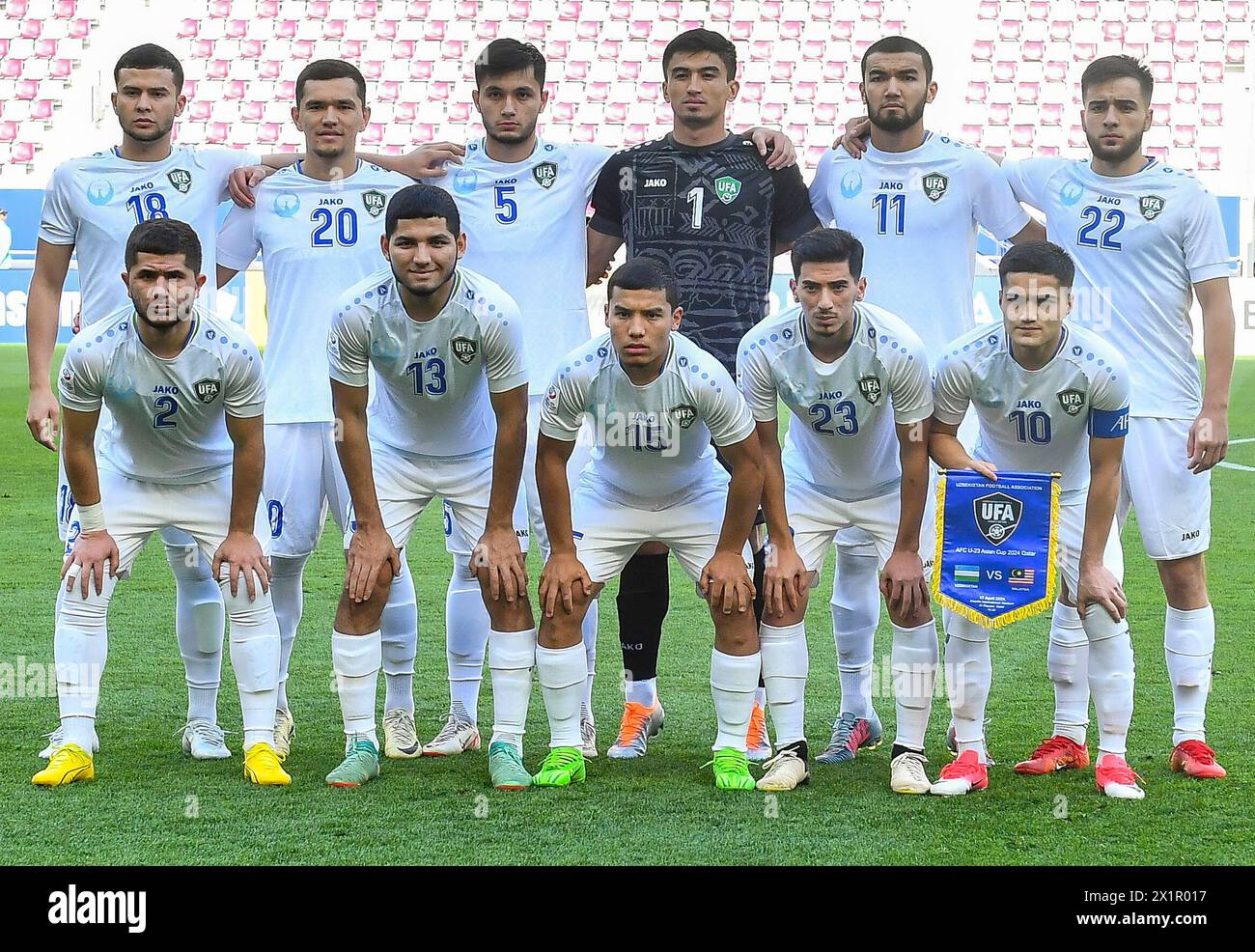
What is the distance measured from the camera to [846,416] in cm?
393

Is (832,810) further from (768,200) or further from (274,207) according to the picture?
(274,207)

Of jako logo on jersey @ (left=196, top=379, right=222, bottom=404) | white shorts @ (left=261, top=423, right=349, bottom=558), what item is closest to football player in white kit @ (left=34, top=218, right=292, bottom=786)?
jako logo on jersey @ (left=196, top=379, right=222, bottom=404)

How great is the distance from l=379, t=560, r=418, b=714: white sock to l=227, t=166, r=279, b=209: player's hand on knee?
1.19m

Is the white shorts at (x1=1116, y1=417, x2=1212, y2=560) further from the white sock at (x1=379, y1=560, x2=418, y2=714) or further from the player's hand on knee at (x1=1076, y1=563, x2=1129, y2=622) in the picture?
the white sock at (x1=379, y1=560, x2=418, y2=714)

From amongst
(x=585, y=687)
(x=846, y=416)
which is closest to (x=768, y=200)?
(x=846, y=416)

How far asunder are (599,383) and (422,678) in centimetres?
185

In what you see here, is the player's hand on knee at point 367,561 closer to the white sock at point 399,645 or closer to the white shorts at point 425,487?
the white shorts at point 425,487

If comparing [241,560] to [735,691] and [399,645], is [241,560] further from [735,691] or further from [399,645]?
[735,691]

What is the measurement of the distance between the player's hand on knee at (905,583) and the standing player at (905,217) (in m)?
0.40

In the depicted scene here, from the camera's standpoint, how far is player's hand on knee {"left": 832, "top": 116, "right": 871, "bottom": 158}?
4.39 m

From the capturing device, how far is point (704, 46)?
4312 mm

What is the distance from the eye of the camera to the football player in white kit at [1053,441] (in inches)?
148

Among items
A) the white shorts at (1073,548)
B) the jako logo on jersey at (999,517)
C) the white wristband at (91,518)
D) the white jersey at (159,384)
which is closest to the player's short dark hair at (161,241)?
the white jersey at (159,384)

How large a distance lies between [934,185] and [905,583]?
48.7 inches
